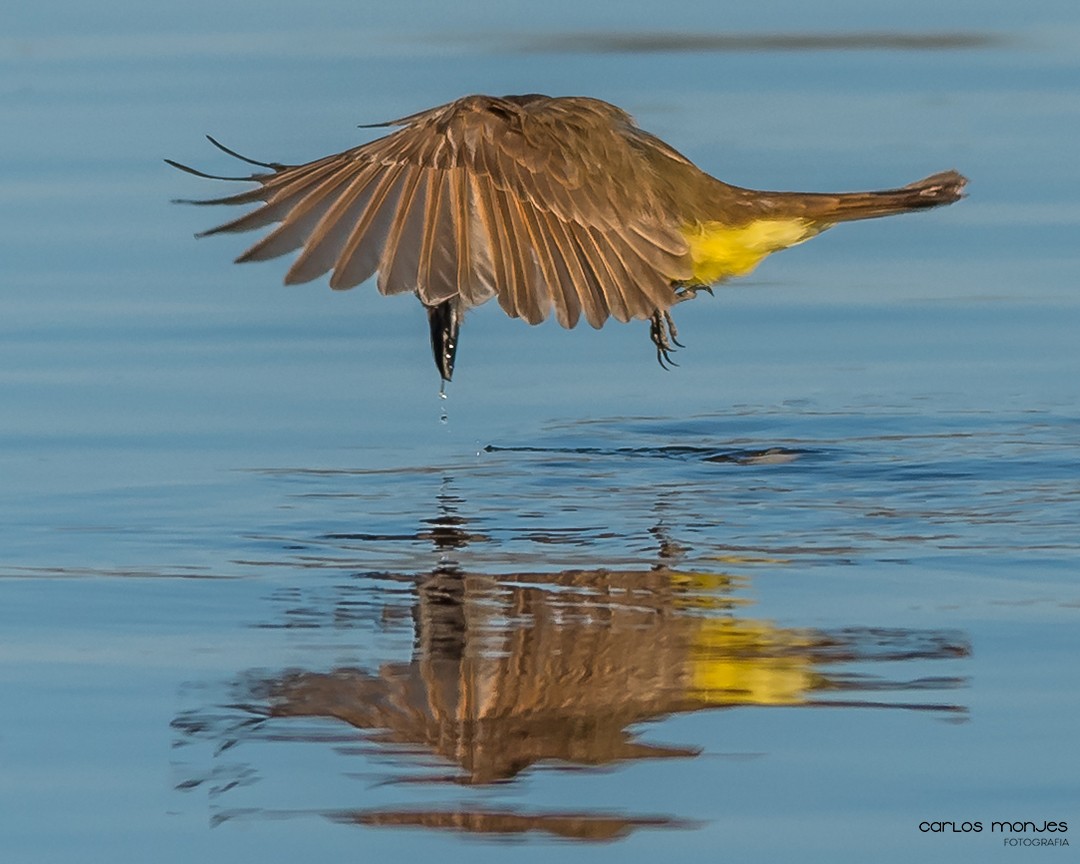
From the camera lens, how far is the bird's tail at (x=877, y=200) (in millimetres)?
8742

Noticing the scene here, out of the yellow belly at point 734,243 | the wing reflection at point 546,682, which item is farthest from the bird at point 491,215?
the wing reflection at point 546,682

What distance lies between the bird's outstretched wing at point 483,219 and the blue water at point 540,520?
72 cm

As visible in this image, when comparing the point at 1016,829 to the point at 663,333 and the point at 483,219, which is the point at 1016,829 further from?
the point at 663,333

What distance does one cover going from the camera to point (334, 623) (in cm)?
643

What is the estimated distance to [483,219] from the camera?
7.69 metres

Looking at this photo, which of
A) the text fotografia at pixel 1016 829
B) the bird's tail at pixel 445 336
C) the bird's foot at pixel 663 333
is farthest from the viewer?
the bird's foot at pixel 663 333

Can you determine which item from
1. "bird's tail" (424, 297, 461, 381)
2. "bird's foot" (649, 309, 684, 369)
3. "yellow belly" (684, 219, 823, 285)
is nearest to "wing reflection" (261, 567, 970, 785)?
"bird's tail" (424, 297, 461, 381)

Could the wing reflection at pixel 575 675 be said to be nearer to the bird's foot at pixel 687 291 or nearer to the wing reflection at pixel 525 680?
the wing reflection at pixel 525 680

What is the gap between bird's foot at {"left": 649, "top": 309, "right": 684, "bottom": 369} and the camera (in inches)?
349

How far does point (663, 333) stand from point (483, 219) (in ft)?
5.07

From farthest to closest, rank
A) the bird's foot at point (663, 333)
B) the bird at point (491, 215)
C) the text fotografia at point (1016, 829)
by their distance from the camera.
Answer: the bird's foot at point (663, 333)
the bird at point (491, 215)
the text fotografia at point (1016, 829)

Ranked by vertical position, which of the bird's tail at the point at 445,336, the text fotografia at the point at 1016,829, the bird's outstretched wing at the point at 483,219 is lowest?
the text fotografia at the point at 1016,829

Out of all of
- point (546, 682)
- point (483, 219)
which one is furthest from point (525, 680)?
point (483, 219)

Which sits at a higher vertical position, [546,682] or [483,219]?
[483,219]
